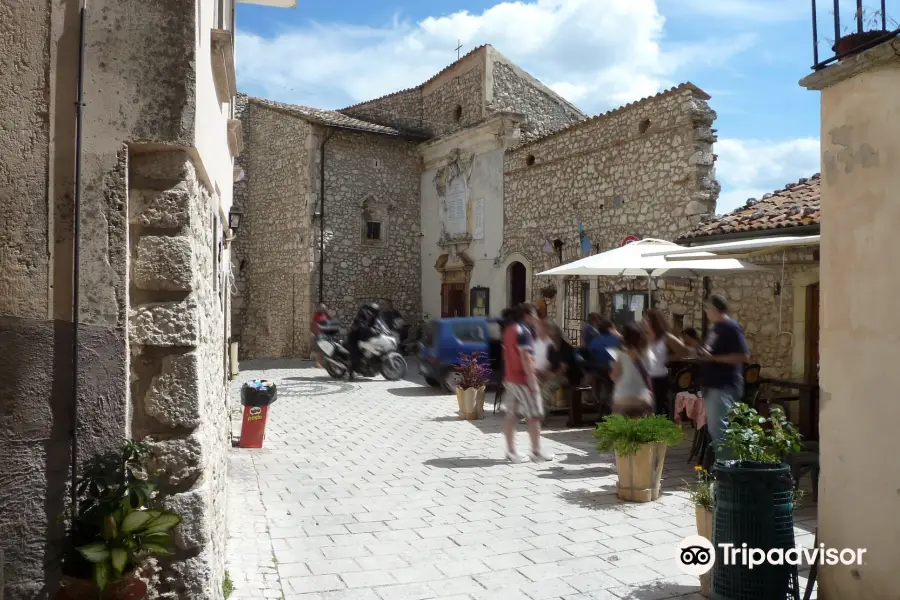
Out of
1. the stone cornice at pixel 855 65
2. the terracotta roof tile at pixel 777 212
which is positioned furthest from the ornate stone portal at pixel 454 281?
the stone cornice at pixel 855 65

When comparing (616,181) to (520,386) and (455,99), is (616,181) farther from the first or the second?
(455,99)

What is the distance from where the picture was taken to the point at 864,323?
3.29m

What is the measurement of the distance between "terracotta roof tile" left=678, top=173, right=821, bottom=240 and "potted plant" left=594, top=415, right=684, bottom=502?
3688mm

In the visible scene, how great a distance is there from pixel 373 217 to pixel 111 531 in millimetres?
18323

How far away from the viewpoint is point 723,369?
5.59 m

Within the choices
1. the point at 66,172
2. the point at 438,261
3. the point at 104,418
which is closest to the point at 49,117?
the point at 66,172

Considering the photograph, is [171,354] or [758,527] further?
[758,527]

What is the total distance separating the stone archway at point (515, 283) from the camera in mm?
16922

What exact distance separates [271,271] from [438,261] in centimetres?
514

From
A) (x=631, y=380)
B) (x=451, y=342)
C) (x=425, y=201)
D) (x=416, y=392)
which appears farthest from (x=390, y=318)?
(x=631, y=380)

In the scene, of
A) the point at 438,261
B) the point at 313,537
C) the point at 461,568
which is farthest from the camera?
the point at 438,261

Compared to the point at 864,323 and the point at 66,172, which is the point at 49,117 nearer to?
the point at 66,172

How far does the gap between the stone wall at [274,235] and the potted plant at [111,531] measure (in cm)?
1675

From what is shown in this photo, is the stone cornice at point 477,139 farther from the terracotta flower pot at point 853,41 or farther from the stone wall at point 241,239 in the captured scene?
the terracotta flower pot at point 853,41
